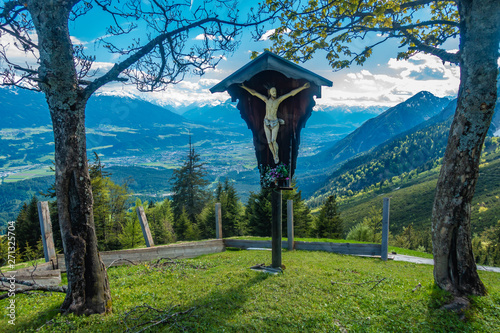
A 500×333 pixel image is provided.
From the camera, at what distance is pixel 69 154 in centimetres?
469

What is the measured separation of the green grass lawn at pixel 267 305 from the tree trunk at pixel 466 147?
537 mm

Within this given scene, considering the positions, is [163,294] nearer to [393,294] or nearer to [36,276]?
[36,276]

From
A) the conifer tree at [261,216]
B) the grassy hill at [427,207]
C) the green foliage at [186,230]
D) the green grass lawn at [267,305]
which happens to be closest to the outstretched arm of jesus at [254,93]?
the green grass lawn at [267,305]

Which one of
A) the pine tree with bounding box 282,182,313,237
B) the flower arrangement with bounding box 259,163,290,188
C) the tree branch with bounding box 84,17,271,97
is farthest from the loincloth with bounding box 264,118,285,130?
the pine tree with bounding box 282,182,313,237

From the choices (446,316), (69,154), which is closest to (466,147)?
(446,316)

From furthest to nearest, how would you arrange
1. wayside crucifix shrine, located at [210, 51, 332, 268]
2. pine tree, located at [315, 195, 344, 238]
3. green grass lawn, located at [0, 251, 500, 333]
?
pine tree, located at [315, 195, 344, 238] < wayside crucifix shrine, located at [210, 51, 332, 268] < green grass lawn, located at [0, 251, 500, 333]

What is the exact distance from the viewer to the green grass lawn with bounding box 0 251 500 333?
4.50 metres

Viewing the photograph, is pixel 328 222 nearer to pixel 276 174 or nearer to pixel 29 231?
pixel 276 174

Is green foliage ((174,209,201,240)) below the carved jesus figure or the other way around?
below

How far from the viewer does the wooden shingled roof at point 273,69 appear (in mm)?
7395

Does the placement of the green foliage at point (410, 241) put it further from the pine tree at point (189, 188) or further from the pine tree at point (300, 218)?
the pine tree at point (189, 188)

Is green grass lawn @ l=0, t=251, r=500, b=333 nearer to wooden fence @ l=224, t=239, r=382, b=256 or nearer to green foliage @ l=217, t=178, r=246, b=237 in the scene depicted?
wooden fence @ l=224, t=239, r=382, b=256

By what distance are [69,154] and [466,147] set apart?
23.2ft

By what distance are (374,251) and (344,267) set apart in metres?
3.51
